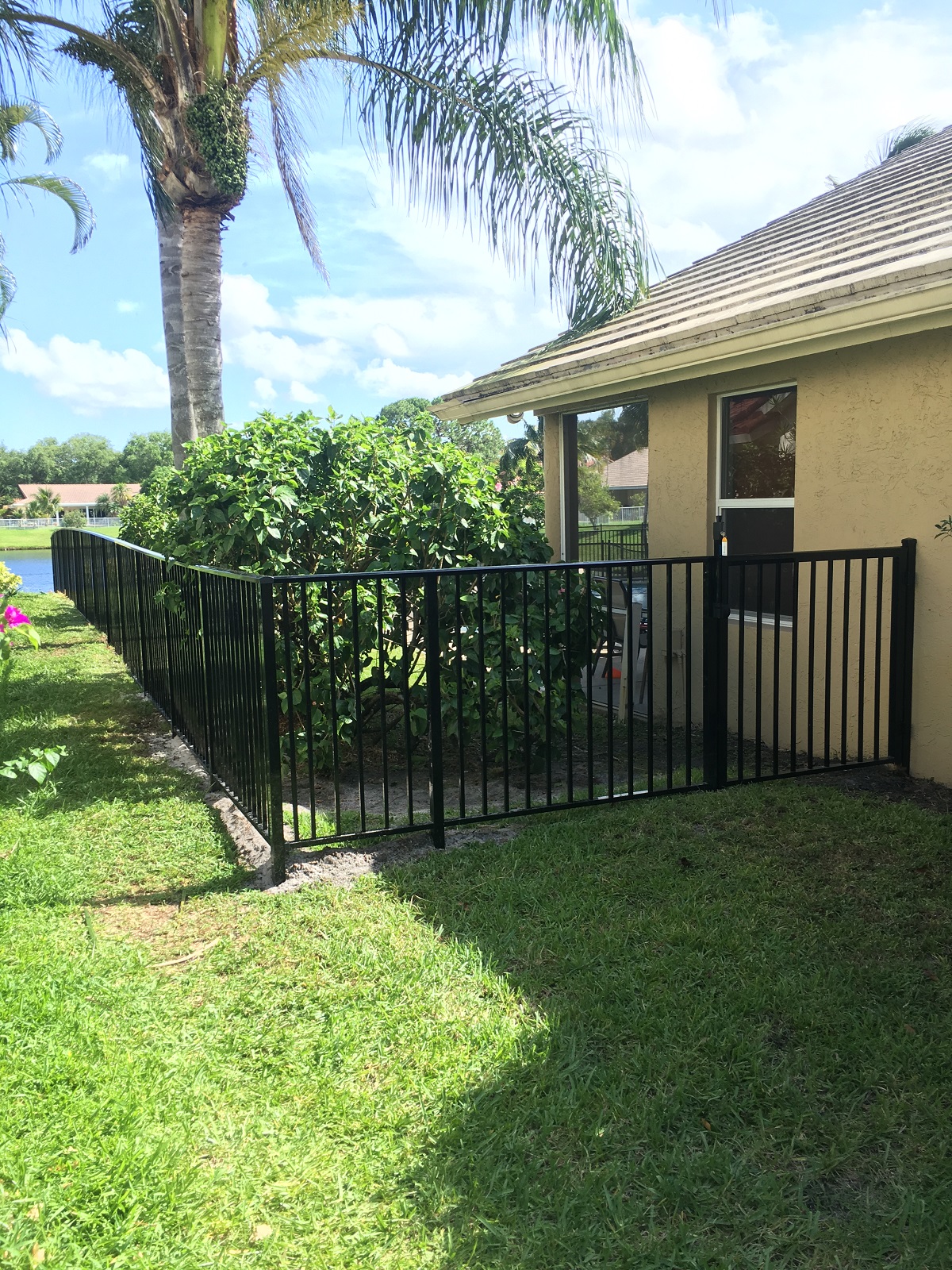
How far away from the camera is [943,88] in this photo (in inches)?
966

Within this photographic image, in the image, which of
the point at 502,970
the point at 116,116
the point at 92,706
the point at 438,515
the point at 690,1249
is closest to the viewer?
the point at 690,1249

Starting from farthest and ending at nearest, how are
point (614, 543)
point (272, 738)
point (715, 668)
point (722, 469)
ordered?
point (614, 543) → point (722, 469) → point (715, 668) → point (272, 738)

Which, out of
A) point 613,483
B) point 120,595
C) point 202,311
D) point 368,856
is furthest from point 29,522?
point 368,856

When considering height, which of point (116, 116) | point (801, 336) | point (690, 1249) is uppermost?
point (116, 116)

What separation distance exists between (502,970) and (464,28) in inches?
352

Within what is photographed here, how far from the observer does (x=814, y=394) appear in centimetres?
607

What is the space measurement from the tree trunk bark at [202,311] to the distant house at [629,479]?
15.5ft

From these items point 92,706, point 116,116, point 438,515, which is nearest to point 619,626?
point 438,515

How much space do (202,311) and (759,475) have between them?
681 cm

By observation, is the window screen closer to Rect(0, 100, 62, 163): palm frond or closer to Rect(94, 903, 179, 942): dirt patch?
Rect(94, 903, 179, 942): dirt patch

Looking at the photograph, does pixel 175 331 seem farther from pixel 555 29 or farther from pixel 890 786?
pixel 890 786

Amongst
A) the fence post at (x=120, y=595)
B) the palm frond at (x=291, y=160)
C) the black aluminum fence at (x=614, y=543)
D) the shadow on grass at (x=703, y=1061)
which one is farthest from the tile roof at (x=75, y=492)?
the shadow on grass at (x=703, y=1061)

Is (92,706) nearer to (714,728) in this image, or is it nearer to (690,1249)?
(714,728)

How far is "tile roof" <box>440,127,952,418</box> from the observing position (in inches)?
206
